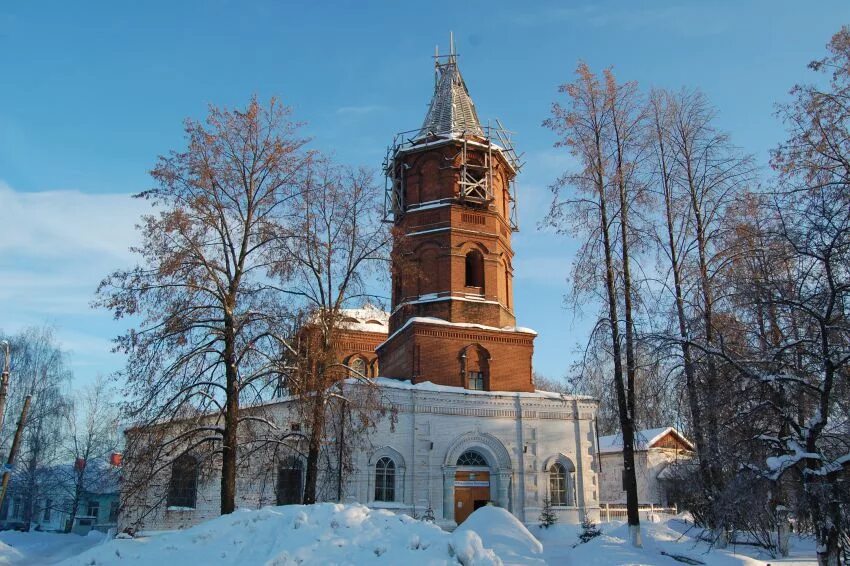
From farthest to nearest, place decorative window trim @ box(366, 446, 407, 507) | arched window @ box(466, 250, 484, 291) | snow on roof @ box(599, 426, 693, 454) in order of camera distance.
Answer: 1. snow on roof @ box(599, 426, 693, 454)
2. arched window @ box(466, 250, 484, 291)
3. decorative window trim @ box(366, 446, 407, 507)

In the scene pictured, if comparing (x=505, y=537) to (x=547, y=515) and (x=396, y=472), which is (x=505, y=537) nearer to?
(x=547, y=515)

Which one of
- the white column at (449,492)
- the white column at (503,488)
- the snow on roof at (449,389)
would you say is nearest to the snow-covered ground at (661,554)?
the white column at (503,488)

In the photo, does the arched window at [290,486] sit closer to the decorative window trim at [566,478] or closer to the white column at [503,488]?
the white column at [503,488]

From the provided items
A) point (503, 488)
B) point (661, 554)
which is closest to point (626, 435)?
point (661, 554)

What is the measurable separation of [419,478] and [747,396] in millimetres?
14215

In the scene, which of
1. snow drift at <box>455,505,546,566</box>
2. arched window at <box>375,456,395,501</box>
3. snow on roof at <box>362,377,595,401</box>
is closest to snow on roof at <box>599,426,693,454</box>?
snow on roof at <box>362,377,595,401</box>

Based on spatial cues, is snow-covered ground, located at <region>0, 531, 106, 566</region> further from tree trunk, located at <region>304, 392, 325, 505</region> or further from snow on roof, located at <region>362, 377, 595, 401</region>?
snow on roof, located at <region>362, 377, 595, 401</region>

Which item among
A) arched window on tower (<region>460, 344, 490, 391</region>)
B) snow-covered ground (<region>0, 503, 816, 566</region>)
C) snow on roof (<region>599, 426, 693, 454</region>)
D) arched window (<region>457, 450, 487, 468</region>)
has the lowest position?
snow-covered ground (<region>0, 503, 816, 566</region>)

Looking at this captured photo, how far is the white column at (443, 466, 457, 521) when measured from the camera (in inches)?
871

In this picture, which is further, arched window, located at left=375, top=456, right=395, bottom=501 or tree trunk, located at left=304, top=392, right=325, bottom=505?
arched window, located at left=375, top=456, right=395, bottom=501

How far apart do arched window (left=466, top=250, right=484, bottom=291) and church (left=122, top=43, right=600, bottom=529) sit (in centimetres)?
4

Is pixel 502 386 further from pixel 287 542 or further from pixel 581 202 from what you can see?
pixel 287 542

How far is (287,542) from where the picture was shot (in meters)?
9.10

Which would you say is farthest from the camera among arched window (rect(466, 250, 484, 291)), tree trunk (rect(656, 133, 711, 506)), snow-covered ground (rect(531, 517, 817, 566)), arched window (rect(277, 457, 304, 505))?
arched window (rect(466, 250, 484, 291))
